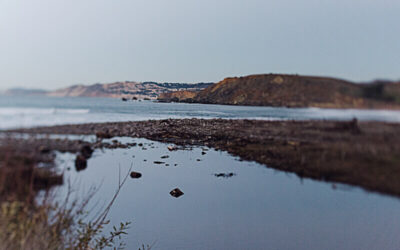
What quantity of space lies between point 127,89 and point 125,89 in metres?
0.02

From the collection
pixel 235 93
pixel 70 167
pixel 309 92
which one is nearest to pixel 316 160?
pixel 309 92

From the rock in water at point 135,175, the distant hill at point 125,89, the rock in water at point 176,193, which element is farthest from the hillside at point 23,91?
the rock in water at point 176,193

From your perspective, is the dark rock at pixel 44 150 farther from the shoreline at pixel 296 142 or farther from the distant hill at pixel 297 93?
the distant hill at pixel 297 93

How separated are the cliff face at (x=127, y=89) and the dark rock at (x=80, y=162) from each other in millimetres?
667

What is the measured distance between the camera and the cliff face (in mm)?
2852

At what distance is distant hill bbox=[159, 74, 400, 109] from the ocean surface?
65 millimetres

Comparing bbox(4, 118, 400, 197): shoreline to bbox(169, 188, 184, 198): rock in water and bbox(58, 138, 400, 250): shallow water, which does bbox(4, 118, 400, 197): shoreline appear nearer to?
bbox(58, 138, 400, 250): shallow water

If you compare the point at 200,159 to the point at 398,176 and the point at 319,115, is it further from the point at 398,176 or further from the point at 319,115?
the point at 398,176

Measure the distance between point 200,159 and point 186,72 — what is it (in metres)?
0.98

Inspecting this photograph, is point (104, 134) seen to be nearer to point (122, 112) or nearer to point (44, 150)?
point (122, 112)

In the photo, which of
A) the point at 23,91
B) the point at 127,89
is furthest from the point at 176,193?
the point at 23,91

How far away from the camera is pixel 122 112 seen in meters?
2.80

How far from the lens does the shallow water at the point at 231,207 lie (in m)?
2.73

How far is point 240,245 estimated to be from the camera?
2771 millimetres
